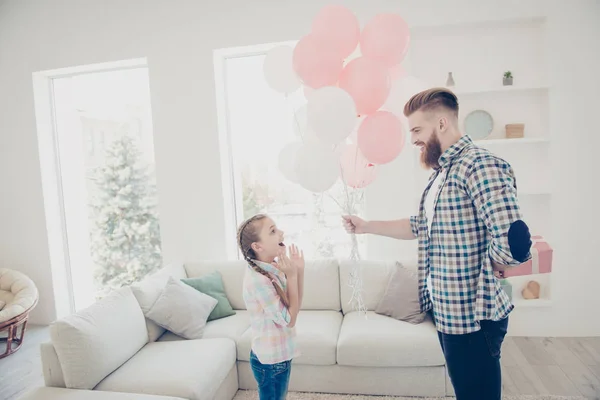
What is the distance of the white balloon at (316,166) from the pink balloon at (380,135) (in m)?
0.17

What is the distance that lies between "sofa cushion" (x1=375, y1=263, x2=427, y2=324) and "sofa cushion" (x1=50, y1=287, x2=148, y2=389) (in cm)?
161

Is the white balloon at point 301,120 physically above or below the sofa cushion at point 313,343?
above

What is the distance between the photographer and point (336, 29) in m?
1.91

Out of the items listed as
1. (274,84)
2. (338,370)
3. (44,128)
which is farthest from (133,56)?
(338,370)

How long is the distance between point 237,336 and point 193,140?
5.92 ft

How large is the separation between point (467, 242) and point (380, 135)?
70cm

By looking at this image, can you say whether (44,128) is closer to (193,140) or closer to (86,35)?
(86,35)

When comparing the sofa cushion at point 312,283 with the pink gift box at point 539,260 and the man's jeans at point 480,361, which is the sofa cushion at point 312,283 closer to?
the pink gift box at point 539,260

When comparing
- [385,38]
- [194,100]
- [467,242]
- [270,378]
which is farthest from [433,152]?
[194,100]

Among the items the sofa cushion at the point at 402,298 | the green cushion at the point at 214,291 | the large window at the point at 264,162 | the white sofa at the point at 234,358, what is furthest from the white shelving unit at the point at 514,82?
the green cushion at the point at 214,291

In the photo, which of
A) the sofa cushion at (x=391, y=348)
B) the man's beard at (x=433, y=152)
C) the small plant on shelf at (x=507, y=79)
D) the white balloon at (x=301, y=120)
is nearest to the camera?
the man's beard at (x=433, y=152)

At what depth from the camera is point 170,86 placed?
139 inches

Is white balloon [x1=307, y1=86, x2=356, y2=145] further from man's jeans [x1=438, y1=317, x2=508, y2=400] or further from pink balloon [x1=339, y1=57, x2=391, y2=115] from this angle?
man's jeans [x1=438, y1=317, x2=508, y2=400]

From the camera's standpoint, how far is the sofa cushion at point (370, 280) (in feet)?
9.52
